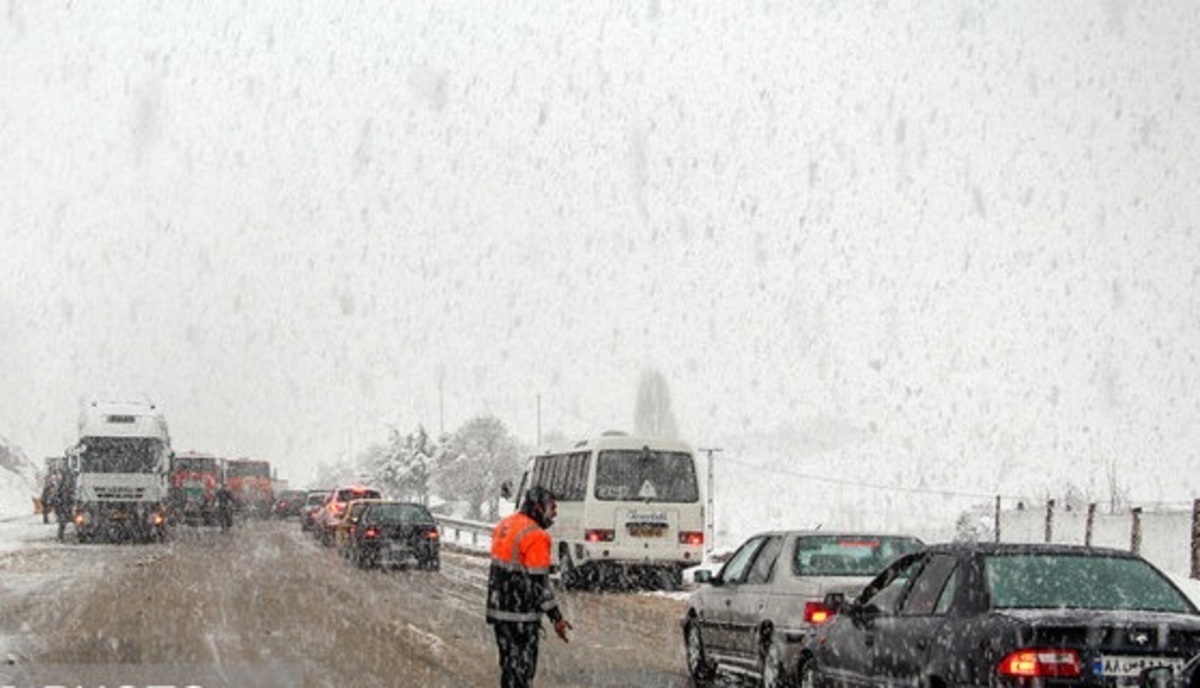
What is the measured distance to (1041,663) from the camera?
312 inches

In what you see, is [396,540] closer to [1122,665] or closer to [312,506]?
[312,506]

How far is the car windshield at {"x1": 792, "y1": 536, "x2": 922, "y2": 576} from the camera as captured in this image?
12.5 meters

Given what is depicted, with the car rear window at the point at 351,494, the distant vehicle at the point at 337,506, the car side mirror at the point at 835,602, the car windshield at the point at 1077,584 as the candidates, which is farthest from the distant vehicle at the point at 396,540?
the car windshield at the point at 1077,584

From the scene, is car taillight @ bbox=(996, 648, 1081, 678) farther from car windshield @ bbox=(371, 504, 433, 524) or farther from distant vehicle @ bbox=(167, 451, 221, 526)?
distant vehicle @ bbox=(167, 451, 221, 526)

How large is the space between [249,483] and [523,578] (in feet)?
197

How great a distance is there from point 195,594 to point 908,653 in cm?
1635

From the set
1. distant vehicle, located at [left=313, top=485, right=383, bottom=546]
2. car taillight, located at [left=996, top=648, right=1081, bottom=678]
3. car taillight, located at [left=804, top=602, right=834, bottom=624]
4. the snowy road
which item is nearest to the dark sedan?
car taillight, located at [left=996, top=648, right=1081, bottom=678]

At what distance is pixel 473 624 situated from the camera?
19000 mm

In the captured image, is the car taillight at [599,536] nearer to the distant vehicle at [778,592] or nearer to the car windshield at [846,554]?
the distant vehicle at [778,592]

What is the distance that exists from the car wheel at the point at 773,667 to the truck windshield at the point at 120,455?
31341mm

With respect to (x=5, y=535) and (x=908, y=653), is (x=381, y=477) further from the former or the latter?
(x=908, y=653)

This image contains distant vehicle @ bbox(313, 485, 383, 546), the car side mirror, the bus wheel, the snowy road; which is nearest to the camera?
the car side mirror

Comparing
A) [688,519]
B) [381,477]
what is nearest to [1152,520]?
[688,519]

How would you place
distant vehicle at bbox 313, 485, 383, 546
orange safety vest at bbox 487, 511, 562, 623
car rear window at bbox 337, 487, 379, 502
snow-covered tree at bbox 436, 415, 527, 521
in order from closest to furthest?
orange safety vest at bbox 487, 511, 562, 623
distant vehicle at bbox 313, 485, 383, 546
car rear window at bbox 337, 487, 379, 502
snow-covered tree at bbox 436, 415, 527, 521
